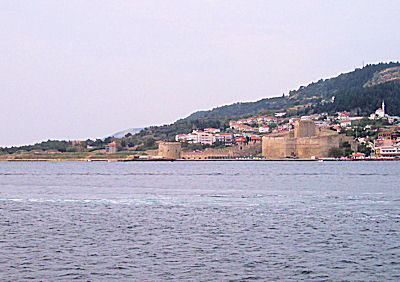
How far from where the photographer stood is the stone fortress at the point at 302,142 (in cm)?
8003

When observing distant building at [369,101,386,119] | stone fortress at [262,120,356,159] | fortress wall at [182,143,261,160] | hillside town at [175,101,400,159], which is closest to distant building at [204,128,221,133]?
hillside town at [175,101,400,159]

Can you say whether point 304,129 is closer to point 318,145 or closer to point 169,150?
point 318,145

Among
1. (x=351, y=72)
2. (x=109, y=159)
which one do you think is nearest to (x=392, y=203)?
(x=109, y=159)

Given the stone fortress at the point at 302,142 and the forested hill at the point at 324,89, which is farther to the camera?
the forested hill at the point at 324,89

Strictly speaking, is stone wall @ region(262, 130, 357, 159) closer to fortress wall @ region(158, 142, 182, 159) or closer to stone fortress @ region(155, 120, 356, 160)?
stone fortress @ region(155, 120, 356, 160)

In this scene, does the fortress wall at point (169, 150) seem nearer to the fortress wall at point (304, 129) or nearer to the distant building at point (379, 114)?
the fortress wall at point (304, 129)

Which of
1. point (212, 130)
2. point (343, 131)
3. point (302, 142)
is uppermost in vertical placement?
point (212, 130)

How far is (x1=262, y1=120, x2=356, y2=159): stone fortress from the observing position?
80.0 m

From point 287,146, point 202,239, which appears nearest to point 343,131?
point 287,146

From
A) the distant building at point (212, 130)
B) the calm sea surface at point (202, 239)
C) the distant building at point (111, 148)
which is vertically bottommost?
the calm sea surface at point (202, 239)

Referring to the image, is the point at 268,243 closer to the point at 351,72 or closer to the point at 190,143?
the point at 190,143

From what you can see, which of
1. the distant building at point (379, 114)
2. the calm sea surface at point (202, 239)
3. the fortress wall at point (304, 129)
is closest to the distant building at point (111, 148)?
the fortress wall at point (304, 129)

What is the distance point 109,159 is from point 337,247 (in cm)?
8632

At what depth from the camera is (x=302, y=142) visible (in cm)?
8250
